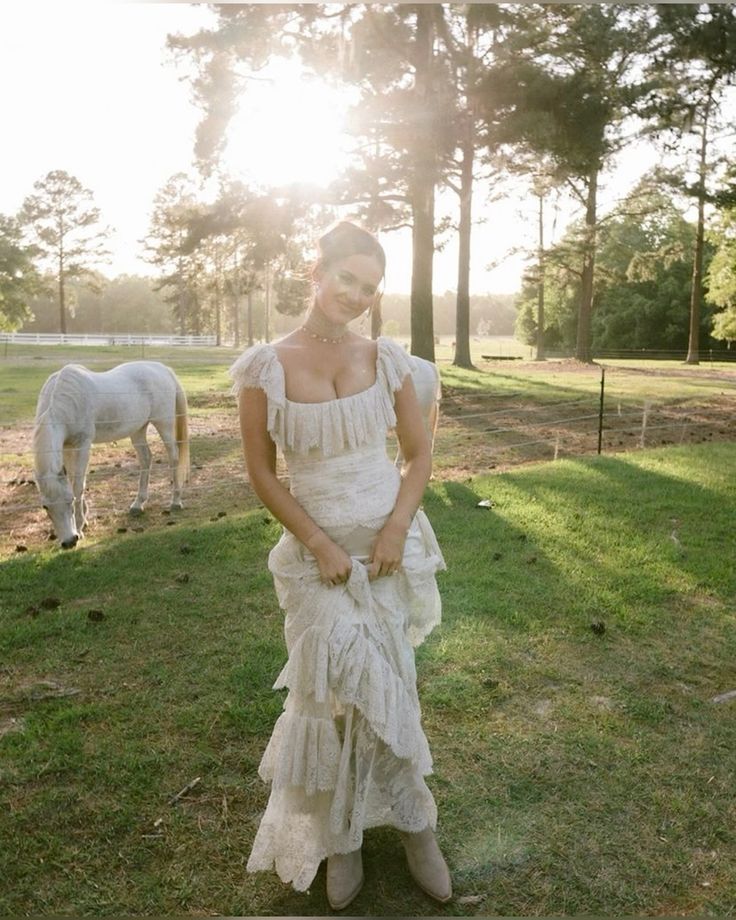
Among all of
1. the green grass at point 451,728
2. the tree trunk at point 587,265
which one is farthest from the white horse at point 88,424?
the tree trunk at point 587,265

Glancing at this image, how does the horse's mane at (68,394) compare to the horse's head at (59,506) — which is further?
the horse's mane at (68,394)

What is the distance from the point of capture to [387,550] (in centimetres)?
205

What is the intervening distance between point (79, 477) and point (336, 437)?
16.1 feet

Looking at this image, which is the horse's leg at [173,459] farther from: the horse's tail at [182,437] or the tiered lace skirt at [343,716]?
the tiered lace skirt at [343,716]

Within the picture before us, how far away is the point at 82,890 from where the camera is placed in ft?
7.17

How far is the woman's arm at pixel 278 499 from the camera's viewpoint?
1992mm

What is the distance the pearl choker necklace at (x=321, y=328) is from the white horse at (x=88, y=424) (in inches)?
167

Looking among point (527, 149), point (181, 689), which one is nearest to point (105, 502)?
point (181, 689)

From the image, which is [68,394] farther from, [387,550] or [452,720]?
[387,550]

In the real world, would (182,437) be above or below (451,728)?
above

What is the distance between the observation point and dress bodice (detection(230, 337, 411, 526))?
200 centimetres

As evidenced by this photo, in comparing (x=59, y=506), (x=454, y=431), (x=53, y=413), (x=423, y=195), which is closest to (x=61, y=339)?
(x=423, y=195)

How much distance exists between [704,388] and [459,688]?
14.3 m

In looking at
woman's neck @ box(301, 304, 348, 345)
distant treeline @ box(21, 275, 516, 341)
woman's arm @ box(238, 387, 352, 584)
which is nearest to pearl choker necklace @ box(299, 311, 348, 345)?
woman's neck @ box(301, 304, 348, 345)
